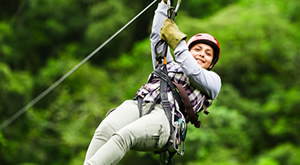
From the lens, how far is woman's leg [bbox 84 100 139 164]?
9.68 ft

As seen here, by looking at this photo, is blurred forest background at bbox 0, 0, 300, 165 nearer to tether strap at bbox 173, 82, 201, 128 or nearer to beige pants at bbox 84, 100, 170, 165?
tether strap at bbox 173, 82, 201, 128

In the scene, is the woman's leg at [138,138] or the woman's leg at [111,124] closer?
the woman's leg at [138,138]

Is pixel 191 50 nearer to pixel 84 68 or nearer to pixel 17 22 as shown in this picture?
pixel 84 68

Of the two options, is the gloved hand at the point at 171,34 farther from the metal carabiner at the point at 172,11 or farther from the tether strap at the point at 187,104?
the tether strap at the point at 187,104

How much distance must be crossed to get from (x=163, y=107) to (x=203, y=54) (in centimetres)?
46

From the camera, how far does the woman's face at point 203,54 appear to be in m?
3.28

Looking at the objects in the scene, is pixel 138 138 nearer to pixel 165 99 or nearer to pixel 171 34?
pixel 165 99

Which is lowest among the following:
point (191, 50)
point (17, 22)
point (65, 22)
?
point (191, 50)

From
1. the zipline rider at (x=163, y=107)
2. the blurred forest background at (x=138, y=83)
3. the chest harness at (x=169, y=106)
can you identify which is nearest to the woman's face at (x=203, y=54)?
the zipline rider at (x=163, y=107)

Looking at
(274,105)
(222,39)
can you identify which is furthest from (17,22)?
(274,105)

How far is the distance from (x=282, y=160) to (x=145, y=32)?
7.12 metres

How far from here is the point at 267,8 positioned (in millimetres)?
15383

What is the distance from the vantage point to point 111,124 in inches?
116

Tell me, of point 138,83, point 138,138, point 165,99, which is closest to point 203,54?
point 165,99
